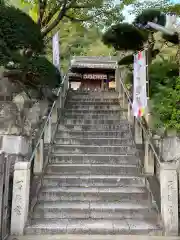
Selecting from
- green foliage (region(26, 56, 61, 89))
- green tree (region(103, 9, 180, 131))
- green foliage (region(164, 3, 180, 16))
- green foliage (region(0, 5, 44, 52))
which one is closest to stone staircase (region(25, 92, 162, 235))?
green tree (region(103, 9, 180, 131))

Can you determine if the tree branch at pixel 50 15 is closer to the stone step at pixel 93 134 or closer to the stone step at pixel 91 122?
the stone step at pixel 91 122

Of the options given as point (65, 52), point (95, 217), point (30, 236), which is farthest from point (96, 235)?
point (65, 52)

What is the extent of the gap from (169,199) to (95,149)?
3.54m

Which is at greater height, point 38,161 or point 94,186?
point 38,161

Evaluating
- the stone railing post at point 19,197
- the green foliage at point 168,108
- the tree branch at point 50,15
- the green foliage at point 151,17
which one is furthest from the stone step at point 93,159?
the tree branch at point 50,15

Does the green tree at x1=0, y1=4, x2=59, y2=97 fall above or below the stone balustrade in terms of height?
above

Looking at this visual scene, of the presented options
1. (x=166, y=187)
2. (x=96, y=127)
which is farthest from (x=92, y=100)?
(x=166, y=187)

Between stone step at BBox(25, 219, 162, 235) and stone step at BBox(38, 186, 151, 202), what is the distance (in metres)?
0.79

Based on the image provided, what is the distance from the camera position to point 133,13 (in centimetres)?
1216

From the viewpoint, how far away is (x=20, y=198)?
5.69 metres

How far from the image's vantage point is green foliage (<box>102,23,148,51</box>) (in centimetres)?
999

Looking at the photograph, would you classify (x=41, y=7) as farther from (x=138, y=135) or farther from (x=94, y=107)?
(x=138, y=135)

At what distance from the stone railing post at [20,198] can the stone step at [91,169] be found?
84.6 inches

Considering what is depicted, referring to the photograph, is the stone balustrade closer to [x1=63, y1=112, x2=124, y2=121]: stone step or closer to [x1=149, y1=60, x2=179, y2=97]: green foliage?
[x1=63, y1=112, x2=124, y2=121]: stone step
